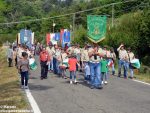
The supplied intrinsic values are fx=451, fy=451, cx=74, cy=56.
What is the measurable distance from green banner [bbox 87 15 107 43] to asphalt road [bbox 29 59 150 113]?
235 cm

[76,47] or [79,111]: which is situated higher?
[76,47]

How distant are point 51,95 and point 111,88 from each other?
370cm

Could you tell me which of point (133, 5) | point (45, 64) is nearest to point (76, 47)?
point (45, 64)

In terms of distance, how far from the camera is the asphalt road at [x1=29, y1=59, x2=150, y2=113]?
13.1 metres

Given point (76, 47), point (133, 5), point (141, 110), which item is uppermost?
point (133, 5)

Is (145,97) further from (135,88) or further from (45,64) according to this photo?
(45,64)

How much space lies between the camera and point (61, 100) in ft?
49.2

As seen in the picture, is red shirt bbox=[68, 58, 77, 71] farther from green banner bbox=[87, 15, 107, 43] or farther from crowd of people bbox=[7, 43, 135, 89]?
green banner bbox=[87, 15, 107, 43]

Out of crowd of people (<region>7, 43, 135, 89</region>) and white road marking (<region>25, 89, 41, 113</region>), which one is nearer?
white road marking (<region>25, 89, 41, 113</region>)

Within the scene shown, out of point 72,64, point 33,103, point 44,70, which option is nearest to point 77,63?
point 72,64

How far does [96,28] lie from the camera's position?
2239 cm

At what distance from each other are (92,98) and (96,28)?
740 cm

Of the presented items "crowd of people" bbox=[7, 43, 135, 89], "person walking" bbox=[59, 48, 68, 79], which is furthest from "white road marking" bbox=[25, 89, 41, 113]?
"person walking" bbox=[59, 48, 68, 79]

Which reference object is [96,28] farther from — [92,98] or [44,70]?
[92,98]
